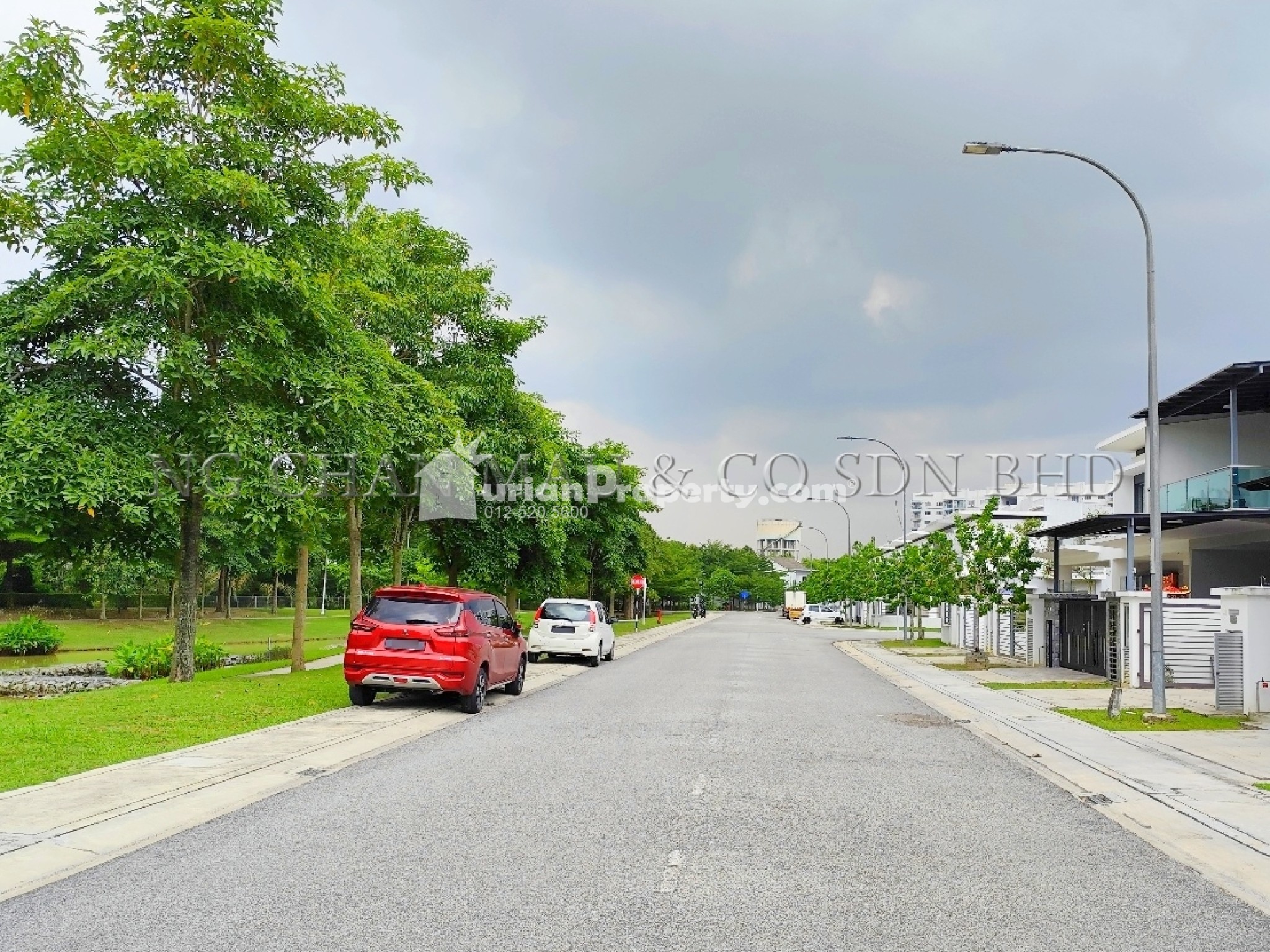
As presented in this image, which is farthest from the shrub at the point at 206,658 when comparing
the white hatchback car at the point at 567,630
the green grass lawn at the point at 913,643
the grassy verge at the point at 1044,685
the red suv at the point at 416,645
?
the green grass lawn at the point at 913,643

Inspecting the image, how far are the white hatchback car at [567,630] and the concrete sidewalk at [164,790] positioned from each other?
13.8 metres

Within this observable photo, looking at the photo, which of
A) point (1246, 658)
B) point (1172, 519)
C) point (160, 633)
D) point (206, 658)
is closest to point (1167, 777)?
point (1246, 658)

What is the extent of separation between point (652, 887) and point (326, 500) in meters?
19.4

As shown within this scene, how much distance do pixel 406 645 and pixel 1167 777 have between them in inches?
379

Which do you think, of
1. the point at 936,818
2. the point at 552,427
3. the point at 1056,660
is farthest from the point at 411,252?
the point at 936,818

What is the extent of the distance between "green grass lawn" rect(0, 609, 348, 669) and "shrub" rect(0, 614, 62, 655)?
0.35 m

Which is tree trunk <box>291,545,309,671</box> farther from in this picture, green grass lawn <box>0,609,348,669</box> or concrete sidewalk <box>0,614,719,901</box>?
green grass lawn <box>0,609,348,669</box>

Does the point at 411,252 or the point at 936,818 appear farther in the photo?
the point at 411,252

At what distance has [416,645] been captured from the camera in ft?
50.6

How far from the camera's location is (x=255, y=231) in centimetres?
1942

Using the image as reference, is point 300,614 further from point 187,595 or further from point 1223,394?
point 1223,394

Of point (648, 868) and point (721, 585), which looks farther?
point (721, 585)

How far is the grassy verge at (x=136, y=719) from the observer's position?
34.4 feet

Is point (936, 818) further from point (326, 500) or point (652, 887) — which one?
point (326, 500)
